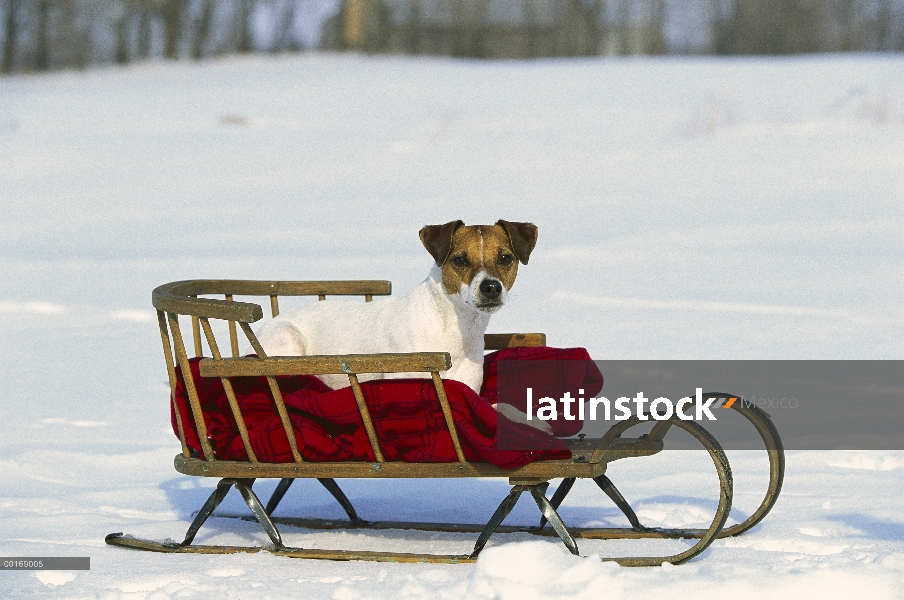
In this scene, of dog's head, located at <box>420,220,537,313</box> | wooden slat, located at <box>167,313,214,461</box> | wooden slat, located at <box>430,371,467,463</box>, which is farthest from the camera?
dog's head, located at <box>420,220,537,313</box>

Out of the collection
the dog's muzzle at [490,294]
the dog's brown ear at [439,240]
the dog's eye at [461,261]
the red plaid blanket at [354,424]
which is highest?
the dog's brown ear at [439,240]

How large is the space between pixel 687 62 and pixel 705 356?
48.6 feet

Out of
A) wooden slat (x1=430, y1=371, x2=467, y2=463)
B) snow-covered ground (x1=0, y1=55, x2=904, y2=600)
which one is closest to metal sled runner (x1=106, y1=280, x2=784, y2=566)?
wooden slat (x1=430, y1=371, x2=467, y2=463)

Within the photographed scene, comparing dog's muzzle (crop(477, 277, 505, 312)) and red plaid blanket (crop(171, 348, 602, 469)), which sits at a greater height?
dog's muzzle (crop(477, 277, 505, 312))

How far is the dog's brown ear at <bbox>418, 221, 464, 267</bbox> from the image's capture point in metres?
4.29

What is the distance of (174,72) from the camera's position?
899 inches

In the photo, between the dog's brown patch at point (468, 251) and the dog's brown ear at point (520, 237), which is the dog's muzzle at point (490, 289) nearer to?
the dog's brown patch at point (468, 251)

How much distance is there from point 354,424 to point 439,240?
2.40 feet

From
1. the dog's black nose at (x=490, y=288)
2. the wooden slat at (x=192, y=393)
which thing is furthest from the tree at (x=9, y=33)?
the dog's black nose at (x=490, y=288)

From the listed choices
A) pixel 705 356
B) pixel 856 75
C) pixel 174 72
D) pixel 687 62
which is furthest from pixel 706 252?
pixel 174 72

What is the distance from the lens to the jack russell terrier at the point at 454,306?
4.26m

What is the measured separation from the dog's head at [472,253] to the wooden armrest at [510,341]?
0.61 meters

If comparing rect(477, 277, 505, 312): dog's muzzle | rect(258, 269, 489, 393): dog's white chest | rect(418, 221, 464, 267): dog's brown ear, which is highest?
rect(418, 221, 464, 267): dog's brown ear

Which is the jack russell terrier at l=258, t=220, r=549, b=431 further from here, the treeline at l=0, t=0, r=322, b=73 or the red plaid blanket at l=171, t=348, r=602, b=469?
the treeline at l=0, t=0, r=322, b=73
